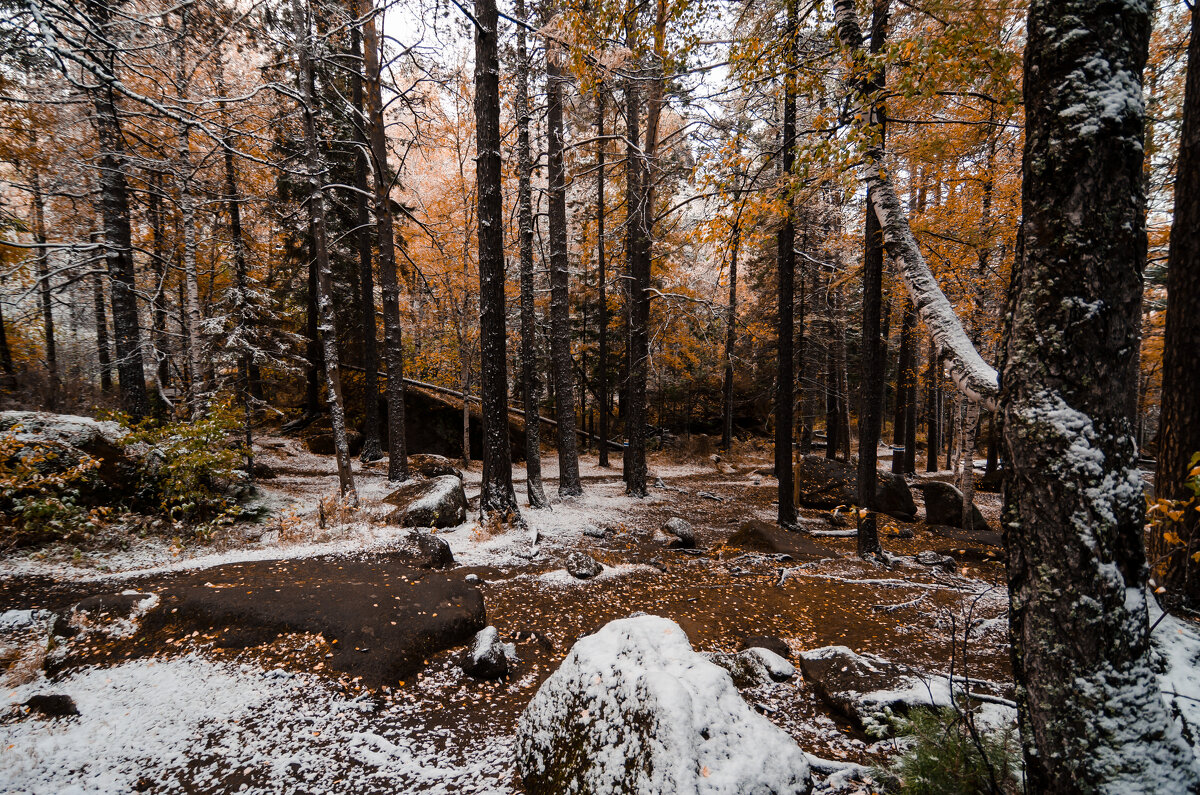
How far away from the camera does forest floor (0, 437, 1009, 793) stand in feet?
9.43

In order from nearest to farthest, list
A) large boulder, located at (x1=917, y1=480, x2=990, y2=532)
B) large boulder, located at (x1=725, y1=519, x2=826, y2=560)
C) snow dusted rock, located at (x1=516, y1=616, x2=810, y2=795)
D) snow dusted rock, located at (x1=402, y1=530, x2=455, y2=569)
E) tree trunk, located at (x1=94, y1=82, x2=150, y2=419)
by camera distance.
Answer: snow dusted rock, located at (x1=516, y1=616, x2=810, y2=795), snow dusted rock, located at (x1=402, y1=530, x2=455, y2=569), large boulder, located at (x1=725, y1=519, x2=826, y2=560), tree trunk, located at (x1=94, y1=82, x2=150, y2=419), large boulder, located at (x1=917, y1=480, x2=990, y2=532)

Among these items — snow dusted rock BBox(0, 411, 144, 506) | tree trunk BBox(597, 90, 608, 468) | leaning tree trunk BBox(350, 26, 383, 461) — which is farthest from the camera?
tree trunk BBox(597, 90, 608, 468)

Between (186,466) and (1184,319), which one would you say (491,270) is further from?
(1184,319)

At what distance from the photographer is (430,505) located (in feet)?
26.1

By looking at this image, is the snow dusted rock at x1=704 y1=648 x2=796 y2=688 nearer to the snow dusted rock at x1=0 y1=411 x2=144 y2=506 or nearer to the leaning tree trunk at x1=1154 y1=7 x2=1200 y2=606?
the leaning tree trunk at x1=1154 y1=7 x2=1200 y2=606

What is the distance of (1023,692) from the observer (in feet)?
6.57

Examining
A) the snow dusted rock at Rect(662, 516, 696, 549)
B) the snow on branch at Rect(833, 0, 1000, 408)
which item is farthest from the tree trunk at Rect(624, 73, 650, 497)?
the snow on branch at Rect(833, 0, 1000, 408)

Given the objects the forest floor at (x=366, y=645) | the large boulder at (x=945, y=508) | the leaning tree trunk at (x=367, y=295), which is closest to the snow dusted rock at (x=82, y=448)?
the forest floor at (x=366, y=645)

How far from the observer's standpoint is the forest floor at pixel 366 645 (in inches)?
113

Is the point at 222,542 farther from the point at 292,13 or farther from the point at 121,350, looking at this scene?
the point at 292,13

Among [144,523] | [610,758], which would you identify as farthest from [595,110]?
[610,758]

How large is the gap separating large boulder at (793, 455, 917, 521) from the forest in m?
0.09

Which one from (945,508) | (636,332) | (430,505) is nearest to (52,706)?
(430,505)

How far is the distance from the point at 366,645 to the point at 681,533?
5843 millimetres
